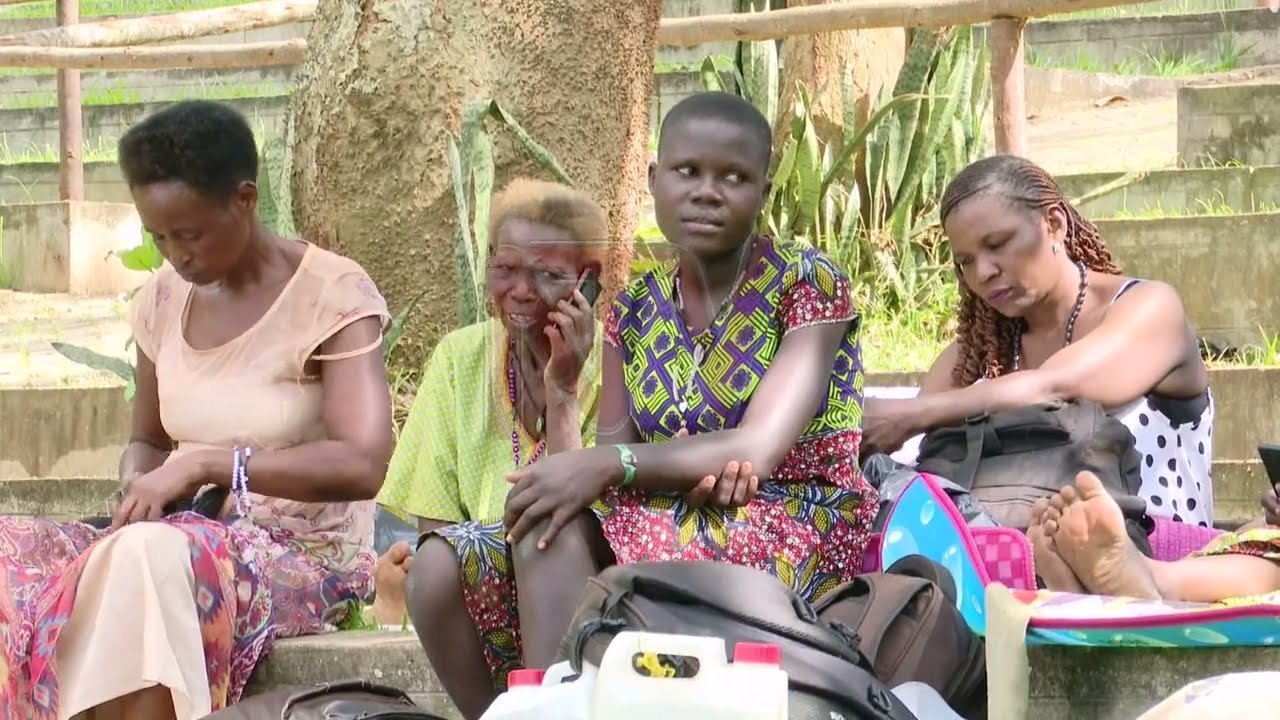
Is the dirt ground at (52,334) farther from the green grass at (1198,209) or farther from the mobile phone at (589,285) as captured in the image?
the mobile phone at (589,285)

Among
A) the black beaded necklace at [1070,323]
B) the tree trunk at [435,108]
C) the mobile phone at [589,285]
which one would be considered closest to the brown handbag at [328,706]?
the mobile phone at [589,285]

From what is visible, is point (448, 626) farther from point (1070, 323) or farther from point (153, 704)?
point (1070, 323)

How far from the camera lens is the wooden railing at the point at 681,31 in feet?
19.8

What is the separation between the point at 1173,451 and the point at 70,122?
7.31 m

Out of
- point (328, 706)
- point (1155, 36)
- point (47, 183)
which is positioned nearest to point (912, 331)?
point (328, 706)

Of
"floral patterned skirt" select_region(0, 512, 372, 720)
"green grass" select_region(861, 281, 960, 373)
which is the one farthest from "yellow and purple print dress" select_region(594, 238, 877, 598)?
"green grass" select_region(861, 281, 960, 373)

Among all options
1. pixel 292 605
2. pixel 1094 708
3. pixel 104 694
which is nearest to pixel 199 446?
pixel 292 605

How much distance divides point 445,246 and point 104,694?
2404mm

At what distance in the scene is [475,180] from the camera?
5215 mm

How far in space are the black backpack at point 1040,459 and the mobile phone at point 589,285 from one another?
0.77 m

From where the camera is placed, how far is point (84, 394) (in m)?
6.75

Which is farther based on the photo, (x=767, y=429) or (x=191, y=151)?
(x=191, y=151)

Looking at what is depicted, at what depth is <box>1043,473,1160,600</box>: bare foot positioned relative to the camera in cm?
319

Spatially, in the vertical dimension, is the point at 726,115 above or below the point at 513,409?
above
